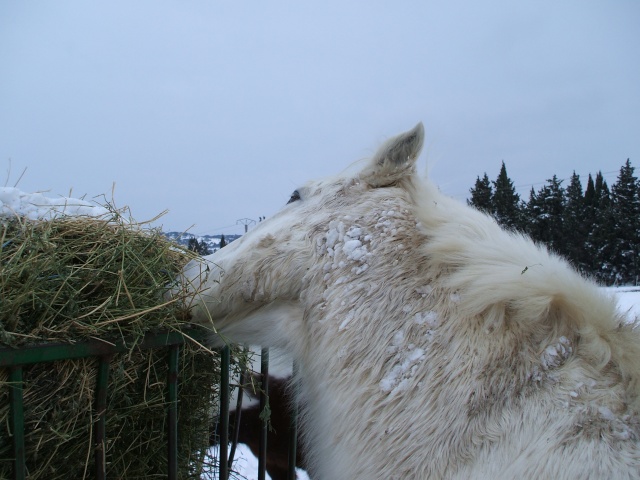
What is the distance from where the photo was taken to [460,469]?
4.86ft

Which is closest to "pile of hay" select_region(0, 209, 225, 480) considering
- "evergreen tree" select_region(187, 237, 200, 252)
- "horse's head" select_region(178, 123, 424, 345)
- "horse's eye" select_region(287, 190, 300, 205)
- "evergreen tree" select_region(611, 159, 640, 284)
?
"horse's head" select_region(178, 123, 424, 345)

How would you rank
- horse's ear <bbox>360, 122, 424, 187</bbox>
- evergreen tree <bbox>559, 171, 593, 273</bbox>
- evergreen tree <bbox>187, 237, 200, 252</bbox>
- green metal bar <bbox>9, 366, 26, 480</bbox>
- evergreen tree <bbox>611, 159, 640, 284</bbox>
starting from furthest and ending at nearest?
evergreen tree <bbox>559, 171, 593, 273</bbox> < evergreen tree <bbox>611, 159, 640, 284</bbox> < evergreen tree <bbox>187, 237, 200, 252</bbox> < horse's ear <bbox>360, 122, 424, 187</bbox> < green metal bar <bbox>9, 366, 26, 480</bbox>

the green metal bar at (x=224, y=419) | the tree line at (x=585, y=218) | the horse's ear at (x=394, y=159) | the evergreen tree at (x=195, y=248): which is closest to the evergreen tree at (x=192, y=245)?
the evergreen tree at (x=195, y=248)

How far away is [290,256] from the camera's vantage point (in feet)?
6.95

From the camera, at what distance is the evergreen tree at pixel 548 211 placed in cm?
4550

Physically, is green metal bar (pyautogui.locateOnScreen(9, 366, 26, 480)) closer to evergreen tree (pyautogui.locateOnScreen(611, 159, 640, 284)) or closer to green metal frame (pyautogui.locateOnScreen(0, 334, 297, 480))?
green metal frame (pyautogui.locateOnScreen(0, 334, 297, 480))

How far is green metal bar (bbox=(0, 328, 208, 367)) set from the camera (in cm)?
144

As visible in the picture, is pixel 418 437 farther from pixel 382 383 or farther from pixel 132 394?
pixel 132 394

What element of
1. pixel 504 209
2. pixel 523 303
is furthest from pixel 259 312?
pixel 504 209

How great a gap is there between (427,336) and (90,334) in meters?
1.31

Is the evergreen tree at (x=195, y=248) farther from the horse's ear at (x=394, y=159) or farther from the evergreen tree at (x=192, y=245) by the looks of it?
the horse's ear at (x=394, y=159)

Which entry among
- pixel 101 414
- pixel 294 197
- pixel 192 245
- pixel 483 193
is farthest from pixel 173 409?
pixel 483 193

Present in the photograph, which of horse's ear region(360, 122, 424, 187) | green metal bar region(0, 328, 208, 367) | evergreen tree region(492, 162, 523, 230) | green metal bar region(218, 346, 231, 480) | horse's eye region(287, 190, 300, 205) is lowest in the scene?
green metal bar region(218, 346, 231, 480)

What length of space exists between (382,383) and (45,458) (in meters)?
1.28
